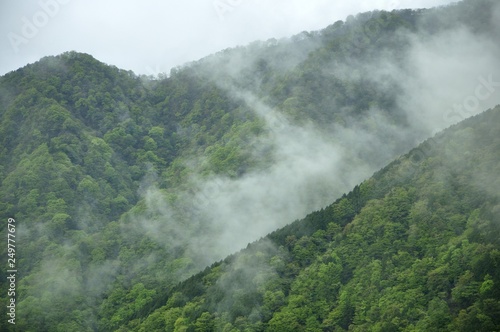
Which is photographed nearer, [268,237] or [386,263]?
[386,263]

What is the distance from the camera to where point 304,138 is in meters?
194

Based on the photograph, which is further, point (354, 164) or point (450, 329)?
point (354, 164)

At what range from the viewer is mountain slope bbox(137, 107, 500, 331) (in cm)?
10594

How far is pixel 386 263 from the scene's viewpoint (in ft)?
395

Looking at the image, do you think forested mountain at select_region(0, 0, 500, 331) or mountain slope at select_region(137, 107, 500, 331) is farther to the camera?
forested mountain at select_region(0, 0, 500, 331)

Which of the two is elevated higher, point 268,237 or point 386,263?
point 268,237

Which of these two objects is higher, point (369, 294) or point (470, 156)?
point (470, 156)

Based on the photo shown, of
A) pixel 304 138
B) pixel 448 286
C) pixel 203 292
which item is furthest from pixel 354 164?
pixel 448 286

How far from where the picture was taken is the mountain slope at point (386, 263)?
10594cm

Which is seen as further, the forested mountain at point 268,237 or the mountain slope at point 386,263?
the forested mountain at point 268,237

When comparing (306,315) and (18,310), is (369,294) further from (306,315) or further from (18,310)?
(18,310)

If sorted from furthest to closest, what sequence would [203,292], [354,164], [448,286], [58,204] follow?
[354,164] < [58,204] < [203,292] < [448,286]

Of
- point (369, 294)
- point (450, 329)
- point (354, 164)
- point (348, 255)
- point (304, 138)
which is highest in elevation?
point (304, 138)

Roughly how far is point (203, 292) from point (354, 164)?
69997 mm
